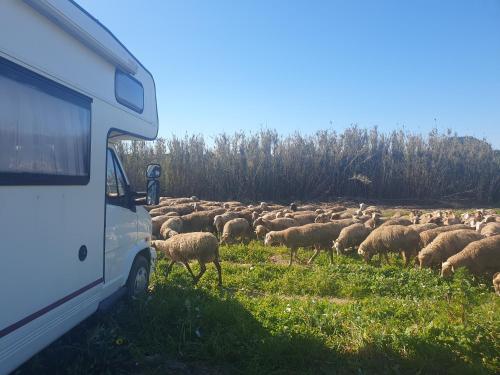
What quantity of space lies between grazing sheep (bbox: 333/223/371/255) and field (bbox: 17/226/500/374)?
132 inches

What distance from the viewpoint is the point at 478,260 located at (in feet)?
25.0

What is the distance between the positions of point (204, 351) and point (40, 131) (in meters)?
3.10

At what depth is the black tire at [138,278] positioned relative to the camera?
575 centimetres

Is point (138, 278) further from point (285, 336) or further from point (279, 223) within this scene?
point (279, 223)

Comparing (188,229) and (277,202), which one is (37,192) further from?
(277,202)

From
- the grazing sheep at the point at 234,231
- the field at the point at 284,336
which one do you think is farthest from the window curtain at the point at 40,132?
the grazing sheep at the point at 234,231

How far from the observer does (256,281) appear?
793cm

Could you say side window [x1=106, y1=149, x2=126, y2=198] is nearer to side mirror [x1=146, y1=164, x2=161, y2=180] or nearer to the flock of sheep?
side mirror [x1=146, y1=164, x2=161, y2=180]

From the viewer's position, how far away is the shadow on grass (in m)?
4.26

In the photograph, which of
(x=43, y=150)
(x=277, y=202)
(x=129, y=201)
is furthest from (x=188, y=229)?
(x=277, y=202)

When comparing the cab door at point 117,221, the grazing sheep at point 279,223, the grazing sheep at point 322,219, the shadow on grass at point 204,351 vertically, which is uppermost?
the cab door at point 117,221

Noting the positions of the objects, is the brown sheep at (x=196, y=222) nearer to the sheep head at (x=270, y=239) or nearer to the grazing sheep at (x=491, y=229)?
the sheep head at (x=270, y=239)

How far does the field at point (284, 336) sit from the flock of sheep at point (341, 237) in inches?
39.3

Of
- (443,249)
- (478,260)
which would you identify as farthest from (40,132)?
(443,249)
